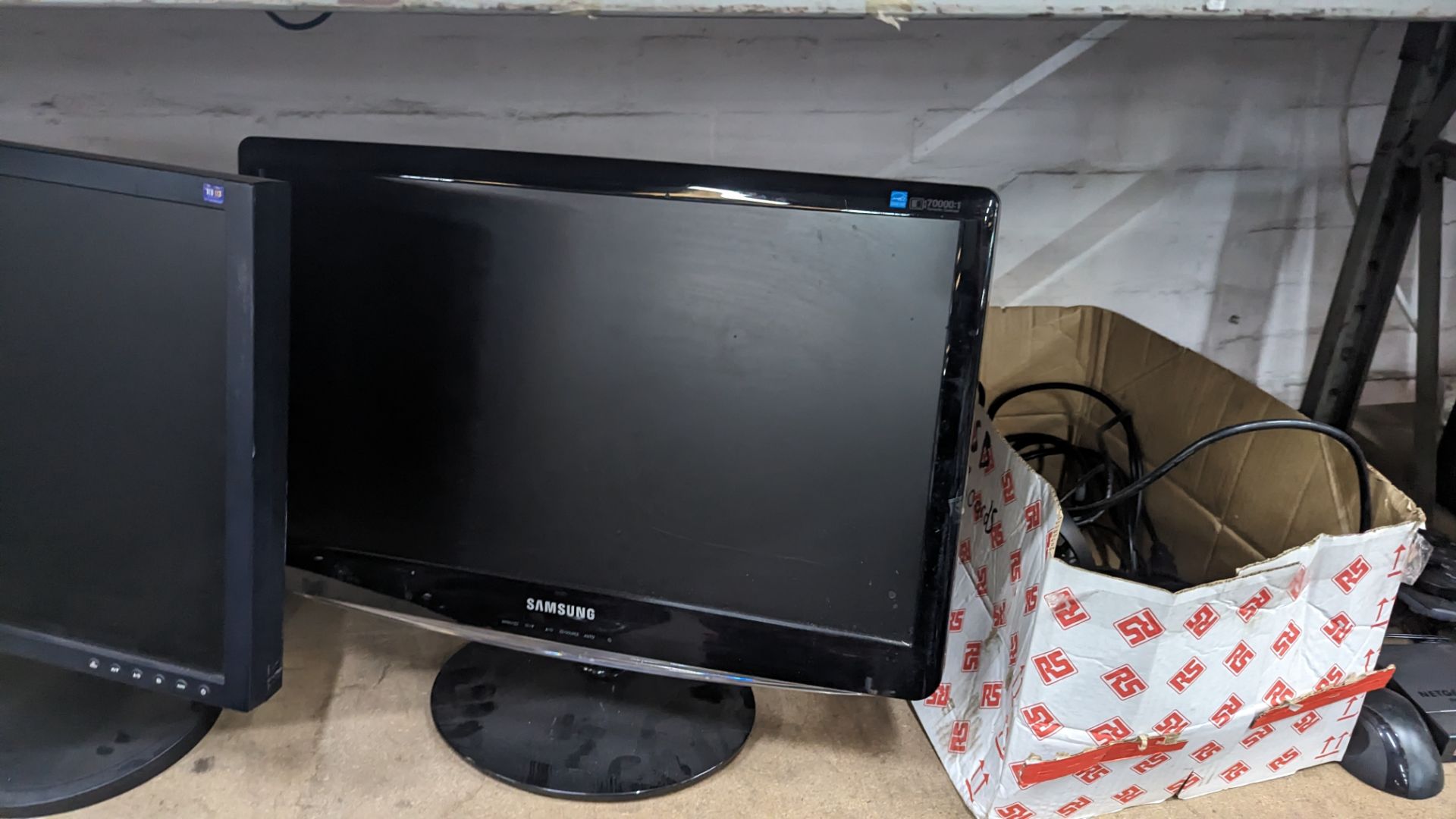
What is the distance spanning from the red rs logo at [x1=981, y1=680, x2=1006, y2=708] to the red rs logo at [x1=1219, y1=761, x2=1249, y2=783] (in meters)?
0.19

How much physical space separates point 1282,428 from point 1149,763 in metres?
0.27

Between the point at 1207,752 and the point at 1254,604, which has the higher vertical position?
the point at 1254,604

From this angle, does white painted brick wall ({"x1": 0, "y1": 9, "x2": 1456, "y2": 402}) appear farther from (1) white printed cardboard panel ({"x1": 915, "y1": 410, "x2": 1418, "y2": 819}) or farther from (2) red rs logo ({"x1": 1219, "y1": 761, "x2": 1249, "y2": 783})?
(2) red rs logo ({"x1": 1219, "y1": 761, "x2": 1249, "y2": 783})

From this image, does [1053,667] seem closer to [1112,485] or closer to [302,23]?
[1112,485]

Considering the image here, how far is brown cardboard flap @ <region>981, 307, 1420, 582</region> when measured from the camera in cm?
77

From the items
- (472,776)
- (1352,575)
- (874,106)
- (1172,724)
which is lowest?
(472,776)

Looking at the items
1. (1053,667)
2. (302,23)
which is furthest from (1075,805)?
(302,23)

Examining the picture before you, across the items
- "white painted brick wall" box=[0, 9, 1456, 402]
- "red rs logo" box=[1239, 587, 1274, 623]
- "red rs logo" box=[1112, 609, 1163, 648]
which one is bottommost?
"red rs logo" box=[1112, 609, 1163, 648]

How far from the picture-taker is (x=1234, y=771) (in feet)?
2.48

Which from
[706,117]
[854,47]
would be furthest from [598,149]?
[854,47]

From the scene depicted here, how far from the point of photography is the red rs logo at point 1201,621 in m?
0.65

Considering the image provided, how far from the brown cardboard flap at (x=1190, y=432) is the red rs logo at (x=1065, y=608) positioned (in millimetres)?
241

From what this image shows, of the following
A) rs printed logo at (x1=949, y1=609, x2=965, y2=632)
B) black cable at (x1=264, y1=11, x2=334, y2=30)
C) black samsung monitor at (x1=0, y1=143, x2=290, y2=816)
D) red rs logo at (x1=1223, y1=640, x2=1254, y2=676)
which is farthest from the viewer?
black cable at (x1=264, y1=11, x2=334, y2=30)

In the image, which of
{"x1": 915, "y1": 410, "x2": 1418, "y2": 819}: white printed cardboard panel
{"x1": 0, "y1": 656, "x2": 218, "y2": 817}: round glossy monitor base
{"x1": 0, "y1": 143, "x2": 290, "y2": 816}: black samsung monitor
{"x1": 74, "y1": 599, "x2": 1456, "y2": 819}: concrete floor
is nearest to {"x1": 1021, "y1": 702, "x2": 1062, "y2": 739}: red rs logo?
{"x1": 915, "y1": 410, "x2": 1418, "y2": 819}: white printed cardboard panel
